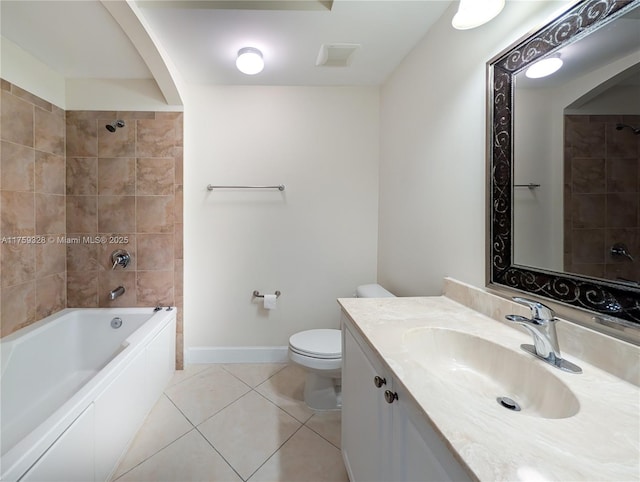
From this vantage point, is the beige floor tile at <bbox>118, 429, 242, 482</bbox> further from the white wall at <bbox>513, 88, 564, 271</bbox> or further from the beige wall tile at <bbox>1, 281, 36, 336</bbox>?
the white wall at <bbox>513, 88, 564, 271</bbox>

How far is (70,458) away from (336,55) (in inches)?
97.4

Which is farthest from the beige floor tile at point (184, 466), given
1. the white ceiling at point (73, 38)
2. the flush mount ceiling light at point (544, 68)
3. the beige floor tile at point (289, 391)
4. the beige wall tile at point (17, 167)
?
the white ceiling at point (73, 38)

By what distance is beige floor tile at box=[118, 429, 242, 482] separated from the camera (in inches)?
47.4

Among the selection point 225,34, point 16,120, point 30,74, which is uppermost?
point 225,34

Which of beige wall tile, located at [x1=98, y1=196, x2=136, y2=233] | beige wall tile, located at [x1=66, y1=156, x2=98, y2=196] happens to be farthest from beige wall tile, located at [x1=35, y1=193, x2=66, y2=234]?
beige wall tile, located at [x1=98, y1=196, x2=136, y2=233]

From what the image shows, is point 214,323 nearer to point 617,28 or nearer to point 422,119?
point 422,119

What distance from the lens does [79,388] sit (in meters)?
1.63

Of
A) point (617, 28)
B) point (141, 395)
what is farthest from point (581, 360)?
point (141, 395)

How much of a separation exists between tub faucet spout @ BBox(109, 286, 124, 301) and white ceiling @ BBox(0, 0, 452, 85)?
164 centimetres

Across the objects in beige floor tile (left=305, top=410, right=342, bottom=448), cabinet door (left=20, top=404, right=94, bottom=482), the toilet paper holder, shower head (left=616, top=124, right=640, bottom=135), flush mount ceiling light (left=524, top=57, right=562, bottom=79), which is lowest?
beige floor tile (left=305, top=410, right=342, bottom=448)

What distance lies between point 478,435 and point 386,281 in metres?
1.63

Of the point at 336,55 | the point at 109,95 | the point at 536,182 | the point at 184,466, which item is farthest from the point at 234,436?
the point at 109,95

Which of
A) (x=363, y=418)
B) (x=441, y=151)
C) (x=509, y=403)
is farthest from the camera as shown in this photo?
(x=441, y=151)

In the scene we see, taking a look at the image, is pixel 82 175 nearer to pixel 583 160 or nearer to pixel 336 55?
pixel 336 55
